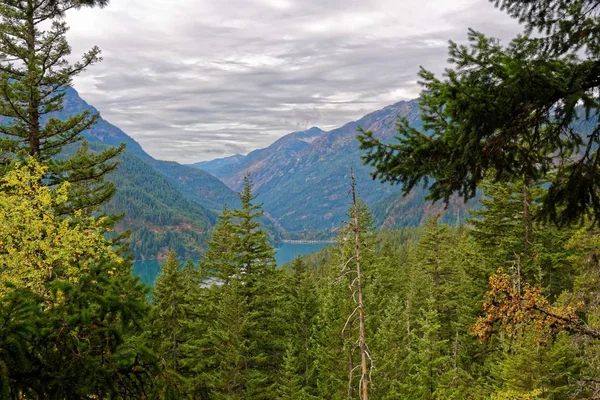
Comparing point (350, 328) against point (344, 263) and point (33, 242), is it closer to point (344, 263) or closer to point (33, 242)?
point (344, 263)

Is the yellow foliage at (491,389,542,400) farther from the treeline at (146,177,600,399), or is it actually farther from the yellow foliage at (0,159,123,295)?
the yellow foliage at (0,159,123,295)

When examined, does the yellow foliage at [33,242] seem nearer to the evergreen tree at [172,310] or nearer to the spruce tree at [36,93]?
the spruce tree at [36,93]

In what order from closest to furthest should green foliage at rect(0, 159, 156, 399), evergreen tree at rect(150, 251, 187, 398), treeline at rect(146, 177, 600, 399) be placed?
1. green foliage at rect(0, 159, 156, 399)
2. treeline at rect(146, 177, 600, 399)
3. evergreen tree at rect(150, 251, 187, 398)

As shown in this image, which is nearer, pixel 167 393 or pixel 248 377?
pixel 167 393

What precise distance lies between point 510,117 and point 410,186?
1733 millimetres

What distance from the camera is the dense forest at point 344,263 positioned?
4.61m

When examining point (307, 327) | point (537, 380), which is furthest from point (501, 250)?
point (307, 327)

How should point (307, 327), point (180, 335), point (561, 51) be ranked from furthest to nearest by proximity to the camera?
point (307, 327) < point (180, 335) < point (561, 51)

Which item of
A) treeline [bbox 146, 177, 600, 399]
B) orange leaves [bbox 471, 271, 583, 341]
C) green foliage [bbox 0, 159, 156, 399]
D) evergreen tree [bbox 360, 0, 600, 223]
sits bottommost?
treeline [bbox 146, 177, 600, 399]

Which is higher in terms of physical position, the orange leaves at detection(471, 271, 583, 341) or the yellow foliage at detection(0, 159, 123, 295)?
the yellow foliage at detection(0, 159, 123, 295)

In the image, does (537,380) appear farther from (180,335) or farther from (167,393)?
(180,335)

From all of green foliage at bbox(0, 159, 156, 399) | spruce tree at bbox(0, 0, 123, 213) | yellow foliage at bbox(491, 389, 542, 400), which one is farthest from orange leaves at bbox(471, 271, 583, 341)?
spruce tree at bbox(0, 0, 123, 213)

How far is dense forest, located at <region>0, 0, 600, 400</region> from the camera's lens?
4605mm

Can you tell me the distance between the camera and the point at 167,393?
184 inches
